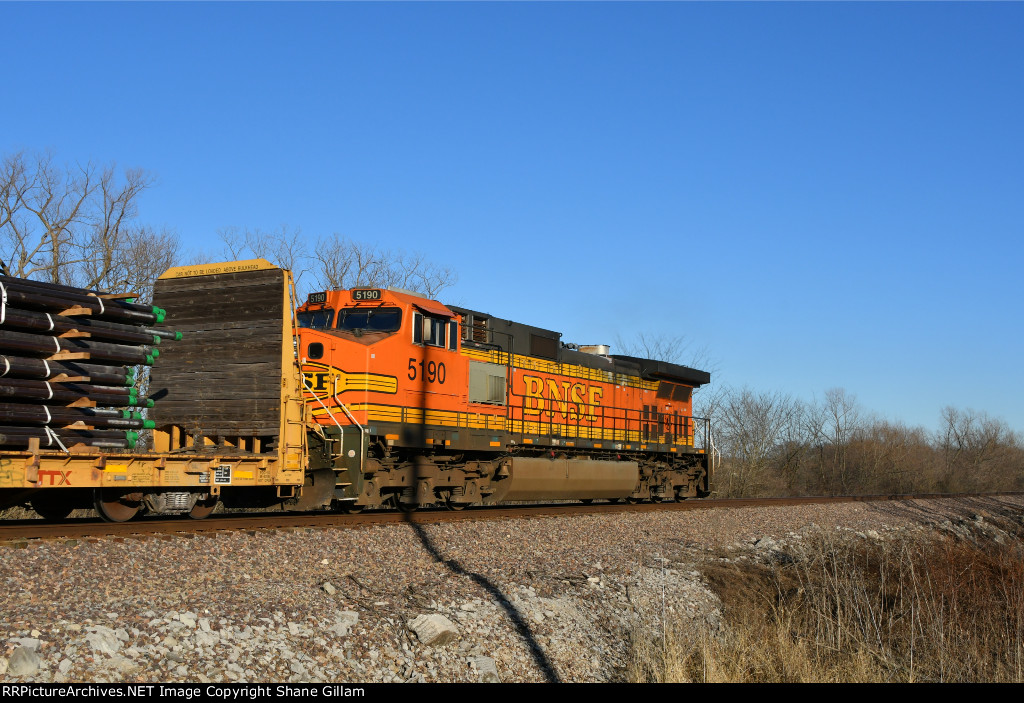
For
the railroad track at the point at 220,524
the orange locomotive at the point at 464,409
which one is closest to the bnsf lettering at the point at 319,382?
the orange locomotive at the point at 464,409

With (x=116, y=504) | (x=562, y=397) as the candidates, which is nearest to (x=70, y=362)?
(x=116, y=504)

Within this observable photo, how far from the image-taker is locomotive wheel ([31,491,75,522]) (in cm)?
1000

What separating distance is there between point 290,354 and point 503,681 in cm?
615

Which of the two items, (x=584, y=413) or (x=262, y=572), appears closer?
(x=262, y=572)

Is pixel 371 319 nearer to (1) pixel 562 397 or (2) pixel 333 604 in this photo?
(1) pixel 562 397

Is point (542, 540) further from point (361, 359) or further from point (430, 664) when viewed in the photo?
point (430, 664)

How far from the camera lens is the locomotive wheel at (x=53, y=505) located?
394 inches

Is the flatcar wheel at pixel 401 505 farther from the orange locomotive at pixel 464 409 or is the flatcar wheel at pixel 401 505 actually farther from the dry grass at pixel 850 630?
the dry grass at pixel 850 630

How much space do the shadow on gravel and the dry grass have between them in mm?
779

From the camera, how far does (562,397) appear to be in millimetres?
19562

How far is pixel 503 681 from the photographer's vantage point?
7145 mm

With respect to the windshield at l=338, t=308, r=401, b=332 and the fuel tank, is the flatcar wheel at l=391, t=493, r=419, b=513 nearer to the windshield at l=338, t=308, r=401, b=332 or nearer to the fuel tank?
the fuel tank

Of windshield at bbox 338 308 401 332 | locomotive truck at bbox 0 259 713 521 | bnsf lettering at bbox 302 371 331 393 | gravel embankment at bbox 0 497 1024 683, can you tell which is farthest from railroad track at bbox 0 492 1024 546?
windshield at bbox 338 308 401 332
